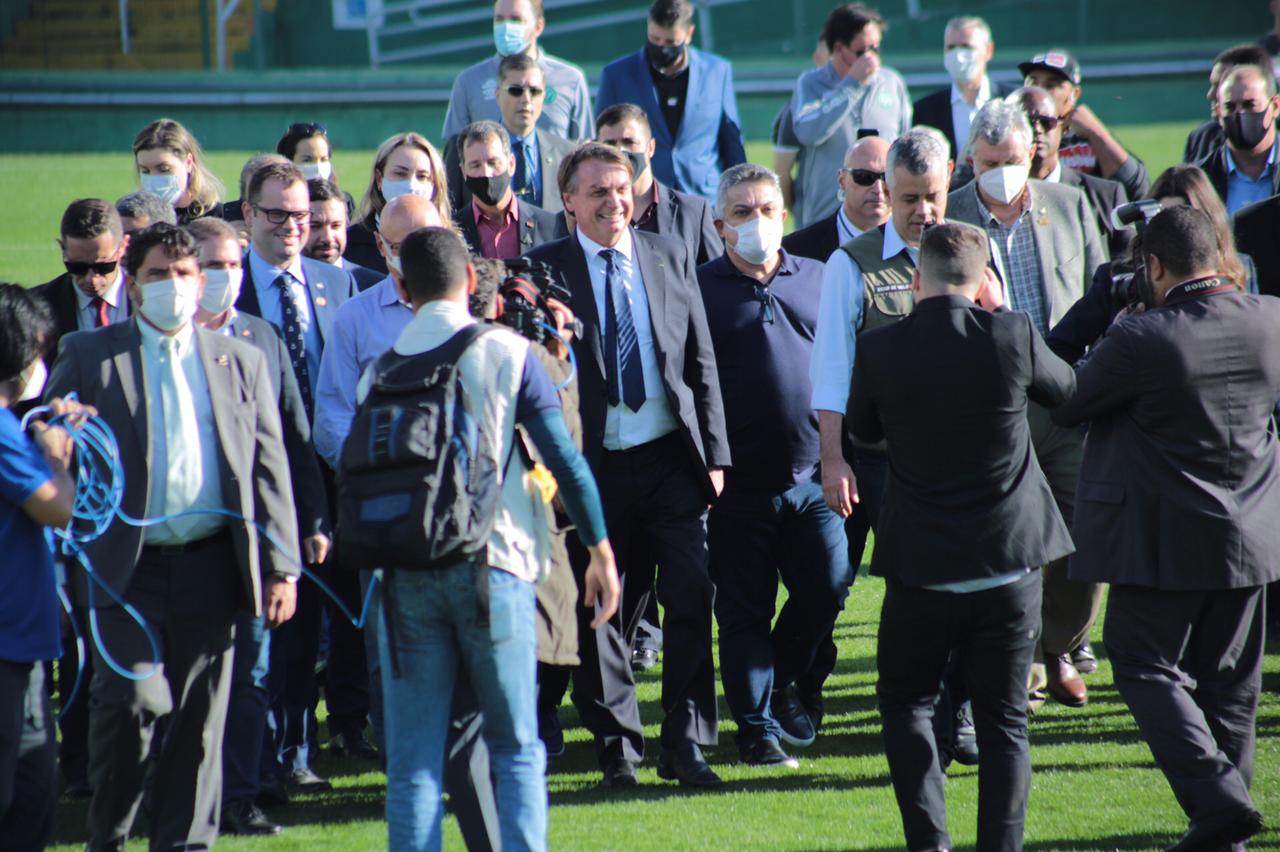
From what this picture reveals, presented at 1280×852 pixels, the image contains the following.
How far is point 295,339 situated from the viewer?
6348 millimetres

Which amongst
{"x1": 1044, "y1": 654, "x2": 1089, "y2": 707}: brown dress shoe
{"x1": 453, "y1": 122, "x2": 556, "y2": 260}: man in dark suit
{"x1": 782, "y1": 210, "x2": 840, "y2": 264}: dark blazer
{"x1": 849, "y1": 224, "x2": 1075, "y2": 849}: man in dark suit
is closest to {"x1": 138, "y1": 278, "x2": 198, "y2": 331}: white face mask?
{"x1": 849, "y1": 224, "x2": 1075, "y2": 849}: man in dark suit

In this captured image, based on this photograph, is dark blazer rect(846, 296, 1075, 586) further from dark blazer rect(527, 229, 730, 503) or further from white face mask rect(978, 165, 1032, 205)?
white face mask rect(978, 165, 1032, 205)

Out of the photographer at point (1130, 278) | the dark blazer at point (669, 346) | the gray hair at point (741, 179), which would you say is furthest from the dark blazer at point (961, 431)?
→ the gray hair at point (741, 179)

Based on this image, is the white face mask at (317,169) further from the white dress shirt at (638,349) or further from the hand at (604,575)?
the hand at (604,575)

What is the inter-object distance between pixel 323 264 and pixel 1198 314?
332 centimetres

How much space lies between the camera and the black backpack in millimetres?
4266

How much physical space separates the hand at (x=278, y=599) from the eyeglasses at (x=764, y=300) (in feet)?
7.48

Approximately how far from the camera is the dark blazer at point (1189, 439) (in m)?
5.21

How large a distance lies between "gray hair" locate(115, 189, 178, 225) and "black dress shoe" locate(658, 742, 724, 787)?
2962 mm

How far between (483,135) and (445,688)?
367cm

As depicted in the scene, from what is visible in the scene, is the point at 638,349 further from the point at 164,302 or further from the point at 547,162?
the point at 547,162

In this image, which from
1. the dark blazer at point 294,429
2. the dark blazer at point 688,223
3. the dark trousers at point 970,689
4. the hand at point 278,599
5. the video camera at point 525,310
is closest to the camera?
the dark trousers at point 970,689

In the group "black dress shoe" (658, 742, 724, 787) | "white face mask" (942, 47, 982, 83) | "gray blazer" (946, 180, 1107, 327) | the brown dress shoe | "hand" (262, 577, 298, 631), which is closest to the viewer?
"hand" (262, 577, 298, 631)

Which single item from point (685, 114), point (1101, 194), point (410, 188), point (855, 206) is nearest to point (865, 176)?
point (855, 206)
